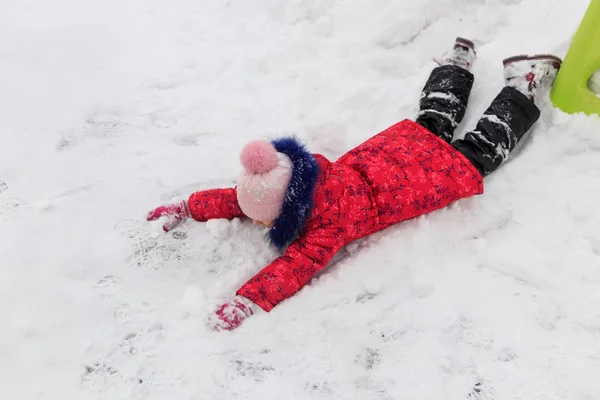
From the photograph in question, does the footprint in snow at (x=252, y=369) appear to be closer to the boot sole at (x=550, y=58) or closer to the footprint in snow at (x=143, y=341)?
the footprint in snow at (x=143, y=341)

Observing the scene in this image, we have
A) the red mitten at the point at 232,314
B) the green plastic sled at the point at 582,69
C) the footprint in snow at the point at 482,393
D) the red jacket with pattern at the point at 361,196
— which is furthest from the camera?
the green plastic sled at the point at 582,69

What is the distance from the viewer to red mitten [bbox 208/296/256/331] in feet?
5.47

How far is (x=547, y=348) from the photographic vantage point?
4.87 ft

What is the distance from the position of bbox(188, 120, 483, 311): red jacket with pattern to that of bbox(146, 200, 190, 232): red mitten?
0.04m

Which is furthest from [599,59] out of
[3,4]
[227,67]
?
[3,4]

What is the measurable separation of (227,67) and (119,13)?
1.10 m

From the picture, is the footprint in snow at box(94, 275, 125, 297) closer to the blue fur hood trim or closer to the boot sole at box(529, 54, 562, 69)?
the blue fur hood trim

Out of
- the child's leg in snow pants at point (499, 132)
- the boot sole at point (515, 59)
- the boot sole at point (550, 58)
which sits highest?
the boot sole at point (550, 58)

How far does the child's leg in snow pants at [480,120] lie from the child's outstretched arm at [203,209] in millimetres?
927

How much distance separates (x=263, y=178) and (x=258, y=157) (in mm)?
78

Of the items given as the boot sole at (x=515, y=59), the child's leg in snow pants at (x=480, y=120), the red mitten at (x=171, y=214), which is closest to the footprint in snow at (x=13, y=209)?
the red mitten at (x=171, y=214)

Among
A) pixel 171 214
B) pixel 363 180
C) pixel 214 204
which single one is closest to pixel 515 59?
pixel 363 180

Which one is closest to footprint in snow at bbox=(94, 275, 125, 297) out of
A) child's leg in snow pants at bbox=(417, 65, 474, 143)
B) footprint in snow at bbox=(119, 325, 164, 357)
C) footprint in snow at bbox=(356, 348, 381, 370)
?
footprint in snow at bbox=(119, 325, 164, 357)

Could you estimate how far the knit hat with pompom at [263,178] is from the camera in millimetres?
1687
